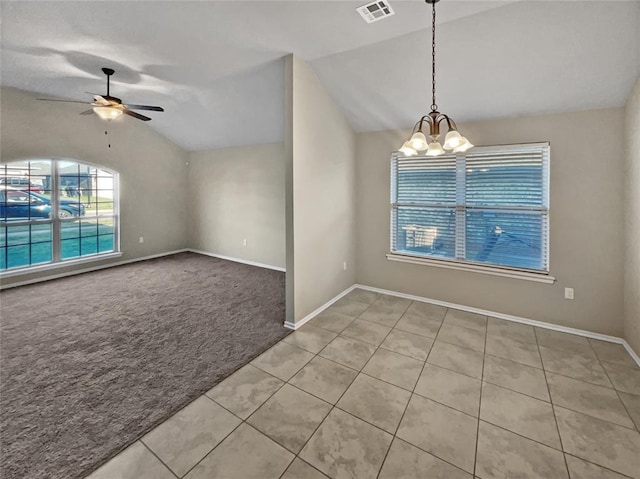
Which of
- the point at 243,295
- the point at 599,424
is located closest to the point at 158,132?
the point at 243,295

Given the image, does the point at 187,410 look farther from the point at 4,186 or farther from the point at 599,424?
the point at 4,186

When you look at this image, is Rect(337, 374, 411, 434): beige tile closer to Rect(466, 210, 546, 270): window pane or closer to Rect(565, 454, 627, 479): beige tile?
Rect(565, 454, 627, 479): beige tile

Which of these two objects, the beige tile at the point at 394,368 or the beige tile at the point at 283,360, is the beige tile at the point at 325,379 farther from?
the beige tile at the point at 394,368

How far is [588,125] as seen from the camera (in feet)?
9.30

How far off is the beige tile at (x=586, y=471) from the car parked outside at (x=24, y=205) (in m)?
7.35

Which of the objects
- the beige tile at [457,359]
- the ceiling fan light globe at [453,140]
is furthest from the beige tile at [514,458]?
the ceiling fan light globe at [453,140]

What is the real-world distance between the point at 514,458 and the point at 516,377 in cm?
90

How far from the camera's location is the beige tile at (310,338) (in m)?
2.77

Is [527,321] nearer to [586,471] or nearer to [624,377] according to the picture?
[624,377]

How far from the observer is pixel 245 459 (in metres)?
1.56

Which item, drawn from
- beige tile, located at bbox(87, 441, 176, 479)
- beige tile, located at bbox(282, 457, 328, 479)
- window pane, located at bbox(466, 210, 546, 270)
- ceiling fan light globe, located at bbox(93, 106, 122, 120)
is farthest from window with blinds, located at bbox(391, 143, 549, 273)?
ceiling fan light globe, located at bbox(93, 106, 122, 120)

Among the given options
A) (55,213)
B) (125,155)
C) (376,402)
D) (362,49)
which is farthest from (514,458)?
(125,155)

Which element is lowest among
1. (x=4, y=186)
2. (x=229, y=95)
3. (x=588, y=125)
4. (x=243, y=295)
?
(x=243, y=295)

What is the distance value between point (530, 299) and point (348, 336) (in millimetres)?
2241
